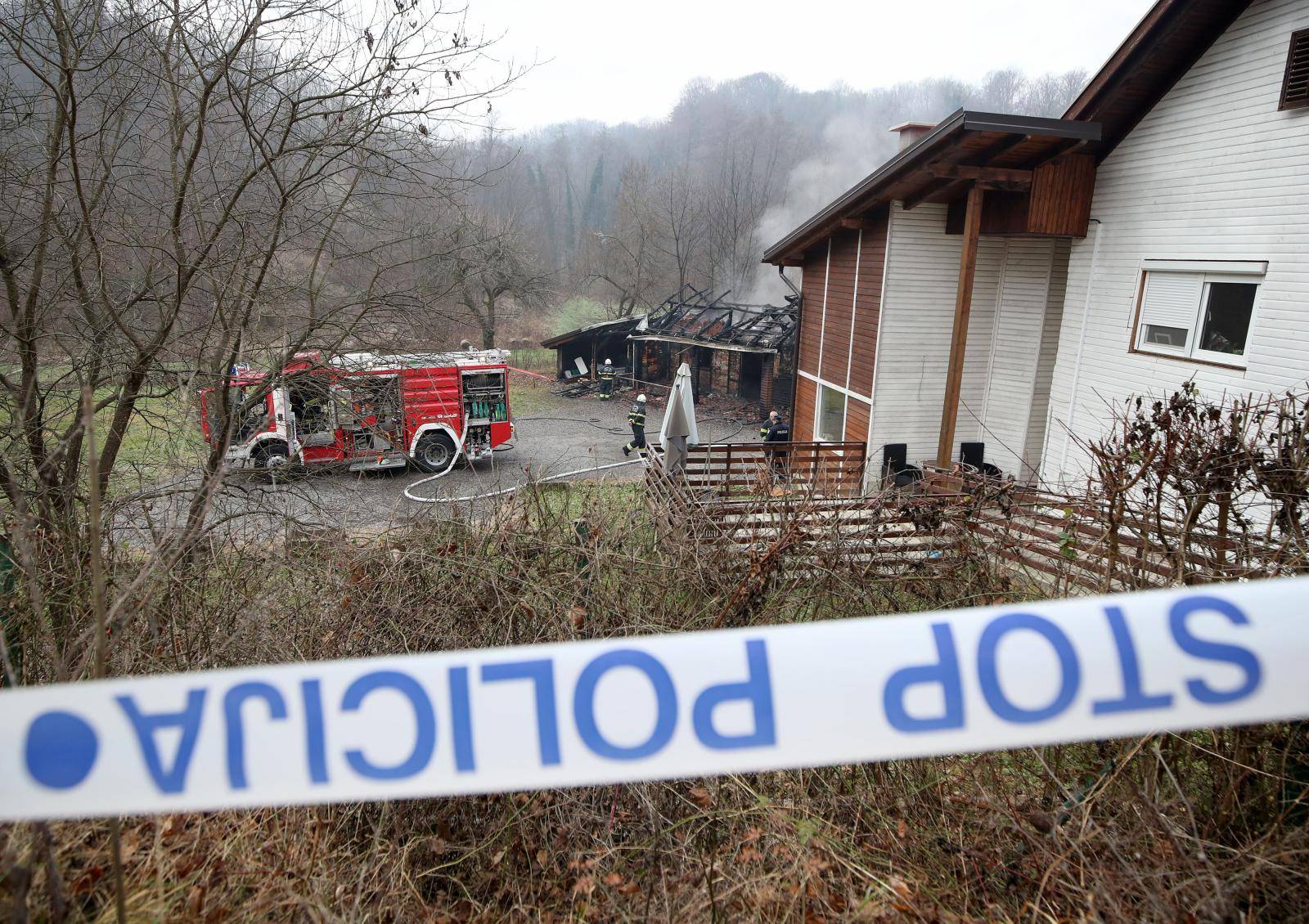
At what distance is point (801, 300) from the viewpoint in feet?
51.4

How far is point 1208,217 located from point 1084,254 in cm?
182

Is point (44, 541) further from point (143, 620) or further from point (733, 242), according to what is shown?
point (733, 242)

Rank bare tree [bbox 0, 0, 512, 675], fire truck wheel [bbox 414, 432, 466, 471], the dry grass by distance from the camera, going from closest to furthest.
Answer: the dry grass → bare tree [bbox 0, 0, 512, 675] → fire truck wheel [bbox 414, 432, 466, 471]

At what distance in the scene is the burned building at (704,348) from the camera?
84.4ft

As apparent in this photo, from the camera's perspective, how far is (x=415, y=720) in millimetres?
1609

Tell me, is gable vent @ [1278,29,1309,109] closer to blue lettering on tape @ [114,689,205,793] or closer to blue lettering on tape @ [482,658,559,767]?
blue lettering on tape @ [482,658,559,767]

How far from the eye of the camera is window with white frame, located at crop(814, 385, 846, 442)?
45.1 feet

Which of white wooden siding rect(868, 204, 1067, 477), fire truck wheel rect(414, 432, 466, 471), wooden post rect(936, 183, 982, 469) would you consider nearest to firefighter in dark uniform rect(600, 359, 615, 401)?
fire truck wheel rect(414, 432, 466, 471)

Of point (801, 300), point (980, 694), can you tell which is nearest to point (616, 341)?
point (801, 300)

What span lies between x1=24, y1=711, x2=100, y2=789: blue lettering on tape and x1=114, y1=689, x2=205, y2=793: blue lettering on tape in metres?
0.09

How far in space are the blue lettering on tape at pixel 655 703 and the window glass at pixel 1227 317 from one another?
913cm

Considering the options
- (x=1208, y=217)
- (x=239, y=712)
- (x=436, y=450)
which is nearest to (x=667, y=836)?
(x=239, y=712)

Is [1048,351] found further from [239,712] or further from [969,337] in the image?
[239,712]

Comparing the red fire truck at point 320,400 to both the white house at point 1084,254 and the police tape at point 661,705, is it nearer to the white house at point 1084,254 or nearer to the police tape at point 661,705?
the police tape at point 661,705
